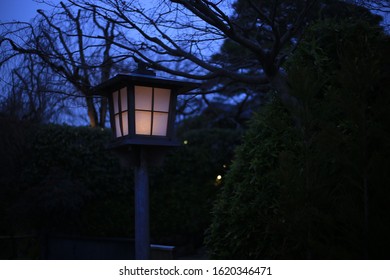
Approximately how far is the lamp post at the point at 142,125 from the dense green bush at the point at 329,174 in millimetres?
929

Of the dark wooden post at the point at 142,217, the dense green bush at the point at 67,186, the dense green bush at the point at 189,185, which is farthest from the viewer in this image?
the dense green bush at the point at 189,185

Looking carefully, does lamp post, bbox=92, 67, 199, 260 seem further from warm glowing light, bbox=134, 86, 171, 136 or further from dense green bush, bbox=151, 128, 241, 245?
dense green bush, bbox=151, 128, 241, 245

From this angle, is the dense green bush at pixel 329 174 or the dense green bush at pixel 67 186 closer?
the dense green bush at pixel 329 174

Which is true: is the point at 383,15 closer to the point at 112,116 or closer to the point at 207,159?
the point at 112,116

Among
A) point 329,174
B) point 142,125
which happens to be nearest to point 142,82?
point 142,125

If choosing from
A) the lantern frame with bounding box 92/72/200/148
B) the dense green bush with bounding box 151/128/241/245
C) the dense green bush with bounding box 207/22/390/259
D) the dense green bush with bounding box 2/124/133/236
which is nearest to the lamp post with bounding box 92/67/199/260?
the lantern frame with bounding box 92/72/200/148

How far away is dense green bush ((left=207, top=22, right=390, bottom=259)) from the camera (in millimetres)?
2924

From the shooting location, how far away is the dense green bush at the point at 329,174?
9.59ft

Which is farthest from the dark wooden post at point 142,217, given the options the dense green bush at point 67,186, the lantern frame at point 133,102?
the dense green bush at point 67,186

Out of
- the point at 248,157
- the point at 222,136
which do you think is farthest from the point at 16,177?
the point at 248,157

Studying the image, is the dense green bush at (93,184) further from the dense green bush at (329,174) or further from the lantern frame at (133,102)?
the dense green bush at (329,174)

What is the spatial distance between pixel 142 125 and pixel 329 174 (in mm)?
1678

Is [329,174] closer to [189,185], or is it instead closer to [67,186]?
[67,186]

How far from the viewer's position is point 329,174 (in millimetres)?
3355
